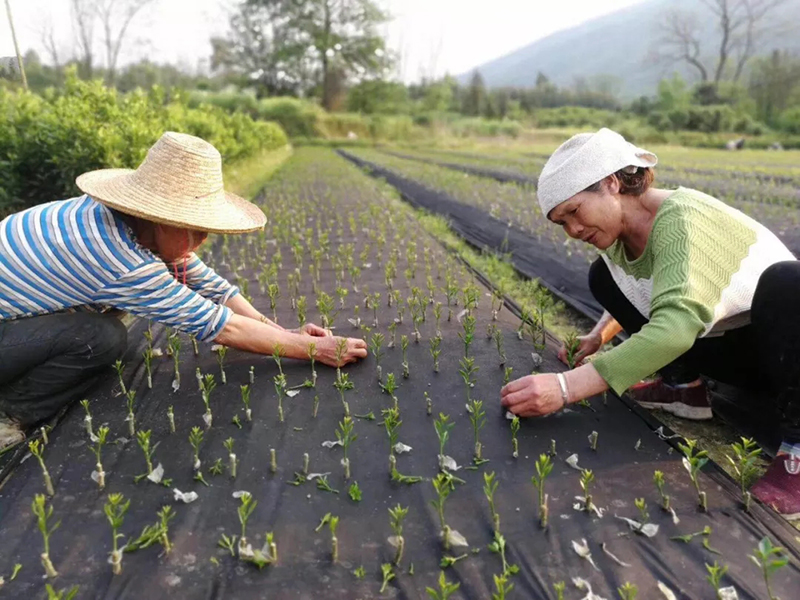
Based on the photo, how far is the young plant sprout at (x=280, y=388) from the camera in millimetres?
2453

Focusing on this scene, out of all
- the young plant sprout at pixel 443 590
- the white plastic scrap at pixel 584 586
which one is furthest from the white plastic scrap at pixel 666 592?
the young plant sprout at pixel 443 590

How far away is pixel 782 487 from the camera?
202 centimetres

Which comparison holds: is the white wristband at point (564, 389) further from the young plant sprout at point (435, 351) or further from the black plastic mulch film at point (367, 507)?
the young plant sprout at point (435, 351)

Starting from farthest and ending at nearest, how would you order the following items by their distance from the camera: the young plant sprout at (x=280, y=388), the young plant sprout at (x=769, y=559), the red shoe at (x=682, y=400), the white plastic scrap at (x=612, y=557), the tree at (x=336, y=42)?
the tree at (x=336, y=42), the red shoe at (x=682, y=400), the young plant sprout at (x=280, y=388), the white plastic scrap at (x=612, y=557), the young plant sprout at (x=769, y=559)

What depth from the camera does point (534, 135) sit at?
3744 cm

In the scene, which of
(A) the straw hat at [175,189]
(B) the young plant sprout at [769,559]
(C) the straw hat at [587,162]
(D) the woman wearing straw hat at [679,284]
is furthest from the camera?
(A) the straw hat at [175,189]

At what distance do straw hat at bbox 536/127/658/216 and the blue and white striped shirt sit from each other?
155cm

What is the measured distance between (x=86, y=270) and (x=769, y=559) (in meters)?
2.73

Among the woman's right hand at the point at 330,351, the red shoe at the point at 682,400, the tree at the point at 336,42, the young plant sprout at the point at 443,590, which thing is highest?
the tree at the point at 336,42

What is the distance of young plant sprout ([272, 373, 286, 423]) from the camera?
96.6 inches

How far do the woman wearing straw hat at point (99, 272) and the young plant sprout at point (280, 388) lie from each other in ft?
0.59

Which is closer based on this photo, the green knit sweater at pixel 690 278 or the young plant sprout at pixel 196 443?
the green knit sweater at pixel 690 278

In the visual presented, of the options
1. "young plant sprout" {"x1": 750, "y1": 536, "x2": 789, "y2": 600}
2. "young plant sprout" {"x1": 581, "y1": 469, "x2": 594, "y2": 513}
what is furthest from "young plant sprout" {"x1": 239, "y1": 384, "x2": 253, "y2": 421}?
"young plant sprout" {"x1": 750, "y1": 536, "x2": 789, "y2": 600}

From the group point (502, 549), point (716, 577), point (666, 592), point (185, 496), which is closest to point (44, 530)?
point (185, 496)
